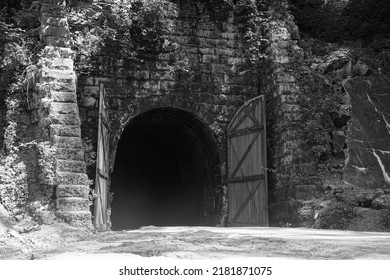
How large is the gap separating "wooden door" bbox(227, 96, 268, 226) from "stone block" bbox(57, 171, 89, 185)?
13.4ft

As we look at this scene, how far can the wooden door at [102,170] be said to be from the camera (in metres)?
9.34

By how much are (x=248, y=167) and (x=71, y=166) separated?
172 inches

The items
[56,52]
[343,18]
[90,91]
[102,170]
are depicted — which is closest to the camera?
[56,52]

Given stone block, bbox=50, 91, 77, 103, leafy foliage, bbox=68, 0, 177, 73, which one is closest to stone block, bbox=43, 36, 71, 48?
stone block, bbox=50, 91, 77, 103

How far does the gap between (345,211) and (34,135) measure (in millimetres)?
5541

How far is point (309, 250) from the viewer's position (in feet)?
17.1

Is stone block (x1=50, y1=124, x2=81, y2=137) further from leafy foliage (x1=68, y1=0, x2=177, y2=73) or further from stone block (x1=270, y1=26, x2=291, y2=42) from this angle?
stone block (x1=270, y1=26, x2=291, y2=42)

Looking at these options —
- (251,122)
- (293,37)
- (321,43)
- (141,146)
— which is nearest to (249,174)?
(251,122)

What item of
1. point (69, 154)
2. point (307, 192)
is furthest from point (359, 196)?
point (69, 154)

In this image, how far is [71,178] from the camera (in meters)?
8.41

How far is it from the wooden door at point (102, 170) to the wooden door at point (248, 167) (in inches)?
111

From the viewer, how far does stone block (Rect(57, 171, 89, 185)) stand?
8.33 metres

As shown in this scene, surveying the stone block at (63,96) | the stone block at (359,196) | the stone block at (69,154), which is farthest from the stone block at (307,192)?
the stone block at (63,96)

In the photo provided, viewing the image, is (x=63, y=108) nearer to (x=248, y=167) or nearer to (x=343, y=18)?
(x=248, y=167)
